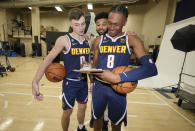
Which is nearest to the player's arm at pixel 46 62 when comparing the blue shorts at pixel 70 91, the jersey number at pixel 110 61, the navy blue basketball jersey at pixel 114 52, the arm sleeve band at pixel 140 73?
the blue shorts at pixel 70 91

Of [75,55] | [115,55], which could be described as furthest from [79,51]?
Result: [115,55]

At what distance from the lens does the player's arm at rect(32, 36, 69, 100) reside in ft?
4.10

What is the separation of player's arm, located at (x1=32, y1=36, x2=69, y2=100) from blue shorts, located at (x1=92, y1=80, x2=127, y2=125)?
0.68 m

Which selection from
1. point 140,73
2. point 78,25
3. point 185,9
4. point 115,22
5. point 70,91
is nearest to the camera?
point 140,73

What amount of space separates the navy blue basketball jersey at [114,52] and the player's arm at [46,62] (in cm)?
55

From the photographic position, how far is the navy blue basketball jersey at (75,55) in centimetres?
153

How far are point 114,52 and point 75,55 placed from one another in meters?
0.61

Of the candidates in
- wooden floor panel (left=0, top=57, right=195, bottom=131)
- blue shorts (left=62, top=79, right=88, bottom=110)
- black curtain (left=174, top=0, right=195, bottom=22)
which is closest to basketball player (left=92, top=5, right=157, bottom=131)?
blue shorts (left=62, top=79, right=88, bottom=110)

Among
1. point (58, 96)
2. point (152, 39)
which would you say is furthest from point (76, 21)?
point (152, 39)

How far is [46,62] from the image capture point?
4.32ft

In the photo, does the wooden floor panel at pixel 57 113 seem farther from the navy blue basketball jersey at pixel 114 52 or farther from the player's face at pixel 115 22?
the player's face at pixel 115 22

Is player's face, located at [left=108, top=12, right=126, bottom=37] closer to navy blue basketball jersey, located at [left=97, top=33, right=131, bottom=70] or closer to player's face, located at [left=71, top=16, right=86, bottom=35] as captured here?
navy blue basketball jersey, located at [left=97, top=33, right=131, bottom=70]

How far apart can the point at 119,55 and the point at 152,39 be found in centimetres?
1030

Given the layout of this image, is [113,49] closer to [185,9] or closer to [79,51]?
[79,51]
